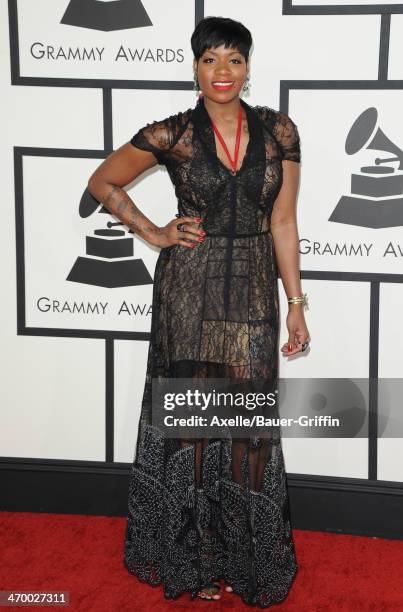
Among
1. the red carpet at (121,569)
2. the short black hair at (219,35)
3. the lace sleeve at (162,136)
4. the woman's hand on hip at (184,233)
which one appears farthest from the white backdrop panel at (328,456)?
the short black hair at (219,35)

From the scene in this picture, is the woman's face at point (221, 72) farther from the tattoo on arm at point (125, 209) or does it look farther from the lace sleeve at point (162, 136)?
the tattoo on arm at point (125, 209)

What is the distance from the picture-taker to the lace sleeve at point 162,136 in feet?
7.83

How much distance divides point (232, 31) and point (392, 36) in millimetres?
828

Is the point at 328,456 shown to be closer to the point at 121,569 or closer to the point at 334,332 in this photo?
the point at 334,332

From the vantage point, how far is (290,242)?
2.53 metres

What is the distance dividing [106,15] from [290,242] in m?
1.22

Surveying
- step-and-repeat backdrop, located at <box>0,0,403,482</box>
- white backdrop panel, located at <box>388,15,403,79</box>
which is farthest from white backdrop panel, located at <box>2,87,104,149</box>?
white backdrop panel, located at <box>388,15,403,79</box>

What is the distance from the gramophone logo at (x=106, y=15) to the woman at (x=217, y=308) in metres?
0.71

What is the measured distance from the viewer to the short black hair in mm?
2277

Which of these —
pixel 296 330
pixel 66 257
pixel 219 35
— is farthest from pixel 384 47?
pixel 66 257

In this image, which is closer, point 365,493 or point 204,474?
point 204,474

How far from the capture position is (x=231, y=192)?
2379 millimetres

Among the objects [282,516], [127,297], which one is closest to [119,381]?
[127,297]

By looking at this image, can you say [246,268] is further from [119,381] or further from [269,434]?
[119,381]
